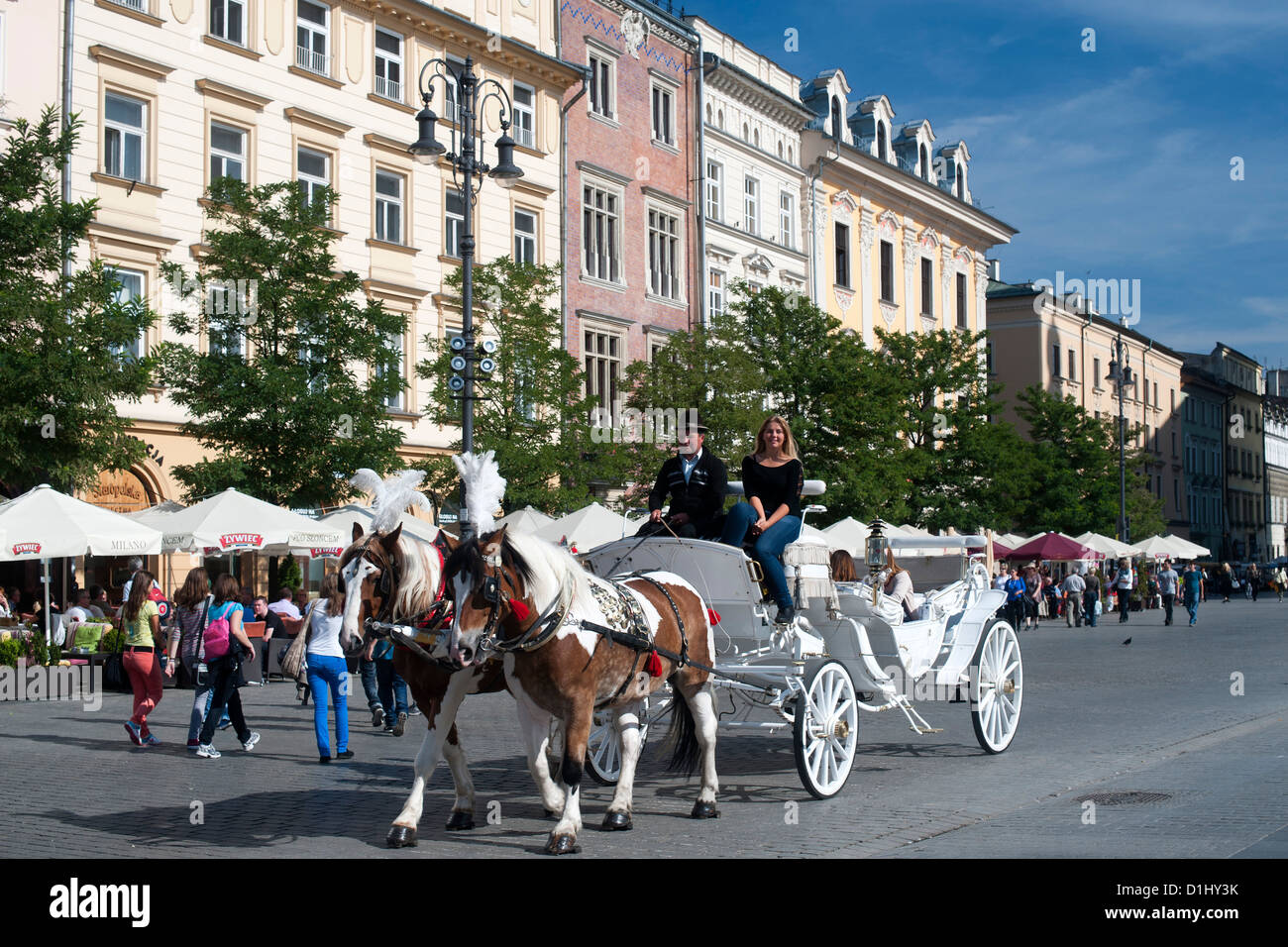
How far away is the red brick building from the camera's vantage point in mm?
36906

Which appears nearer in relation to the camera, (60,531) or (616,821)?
(616,821)

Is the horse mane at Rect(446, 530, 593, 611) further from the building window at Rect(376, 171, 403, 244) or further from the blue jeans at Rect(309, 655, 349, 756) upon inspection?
the building window at Rect(376, 171, 403, 244)

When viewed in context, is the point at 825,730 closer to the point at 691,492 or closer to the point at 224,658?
the point at 691,492

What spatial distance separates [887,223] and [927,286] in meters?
4.47

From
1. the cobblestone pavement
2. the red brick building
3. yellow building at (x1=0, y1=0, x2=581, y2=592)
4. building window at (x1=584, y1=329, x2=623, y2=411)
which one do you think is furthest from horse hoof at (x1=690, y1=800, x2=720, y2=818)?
building window at (x1=584, y1=329, x2=623, y2=411)

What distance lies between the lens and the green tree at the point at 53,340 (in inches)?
747

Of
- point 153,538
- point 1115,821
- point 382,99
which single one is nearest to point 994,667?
point 1115,821

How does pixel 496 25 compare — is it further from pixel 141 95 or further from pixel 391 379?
pixel 391 379

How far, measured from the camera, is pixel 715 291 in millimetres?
42438

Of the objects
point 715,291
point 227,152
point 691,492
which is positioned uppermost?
point 227,152

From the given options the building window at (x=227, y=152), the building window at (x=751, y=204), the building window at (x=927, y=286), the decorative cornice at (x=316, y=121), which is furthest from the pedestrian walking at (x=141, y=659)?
the building window at (x=927, y=286)

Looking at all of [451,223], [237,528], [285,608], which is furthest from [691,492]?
[451,223]

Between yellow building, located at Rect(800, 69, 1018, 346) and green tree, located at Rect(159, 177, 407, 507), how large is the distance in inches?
977

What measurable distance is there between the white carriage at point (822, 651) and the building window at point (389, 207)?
22.1m
